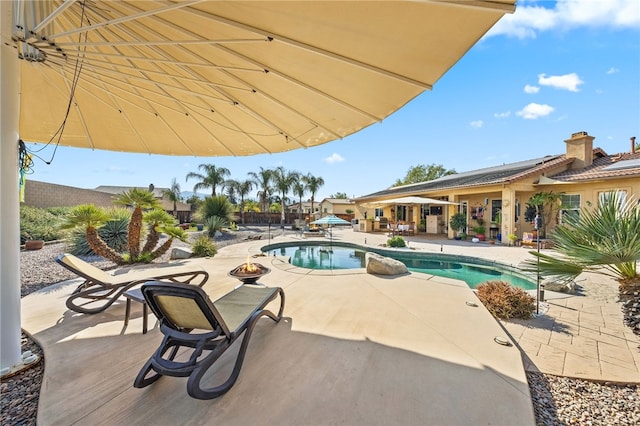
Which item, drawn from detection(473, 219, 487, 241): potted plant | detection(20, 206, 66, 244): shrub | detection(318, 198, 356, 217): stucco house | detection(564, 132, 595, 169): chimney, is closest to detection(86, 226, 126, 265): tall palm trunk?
detection(20, 206, 66, 244): shrub

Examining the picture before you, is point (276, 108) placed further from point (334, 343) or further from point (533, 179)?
point (533, 179)

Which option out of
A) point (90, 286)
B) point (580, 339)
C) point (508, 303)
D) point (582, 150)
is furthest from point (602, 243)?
point (582, 150)

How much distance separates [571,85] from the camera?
27.4ft

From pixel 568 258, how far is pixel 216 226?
54.5 ft

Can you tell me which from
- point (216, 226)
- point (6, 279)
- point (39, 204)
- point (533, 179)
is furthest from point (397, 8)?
point (39, 204)

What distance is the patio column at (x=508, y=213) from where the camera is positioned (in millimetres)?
12500

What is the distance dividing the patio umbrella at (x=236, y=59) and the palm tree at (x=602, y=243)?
2.68 meters

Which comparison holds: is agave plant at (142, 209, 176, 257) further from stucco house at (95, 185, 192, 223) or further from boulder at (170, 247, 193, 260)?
stucco house at (95, 185, 192, 223)

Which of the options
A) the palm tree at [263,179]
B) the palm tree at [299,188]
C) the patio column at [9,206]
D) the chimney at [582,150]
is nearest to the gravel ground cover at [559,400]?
the patio column at [9,206]

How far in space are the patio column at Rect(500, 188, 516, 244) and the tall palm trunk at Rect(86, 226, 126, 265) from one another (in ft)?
53.5

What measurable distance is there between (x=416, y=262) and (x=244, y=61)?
33.1 feet

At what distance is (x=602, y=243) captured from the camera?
9.51ft

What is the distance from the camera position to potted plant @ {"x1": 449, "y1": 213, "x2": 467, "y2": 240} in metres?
15.5

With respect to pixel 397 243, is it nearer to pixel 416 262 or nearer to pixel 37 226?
pixel 416 262
